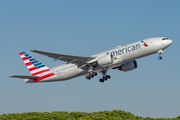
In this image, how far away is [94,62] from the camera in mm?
38406

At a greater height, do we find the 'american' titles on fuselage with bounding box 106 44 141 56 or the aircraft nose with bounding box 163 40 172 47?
the aircraft nose with bounding box 163 40 172 47

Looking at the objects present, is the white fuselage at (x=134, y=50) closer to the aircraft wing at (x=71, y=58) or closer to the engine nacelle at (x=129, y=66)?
the aircraft wing at (x=71, y=58)

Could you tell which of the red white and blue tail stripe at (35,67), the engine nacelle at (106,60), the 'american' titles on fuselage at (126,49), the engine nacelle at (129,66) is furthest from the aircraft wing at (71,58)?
the engine nacelle at (129,66)

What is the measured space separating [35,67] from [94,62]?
1131 centimetres

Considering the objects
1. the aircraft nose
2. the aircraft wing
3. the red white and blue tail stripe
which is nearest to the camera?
the aircraft wing

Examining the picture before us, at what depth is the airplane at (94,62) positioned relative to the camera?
35.8 meters

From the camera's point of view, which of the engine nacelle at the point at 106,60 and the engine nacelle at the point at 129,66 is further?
the engine nacelle at the point at 129,66

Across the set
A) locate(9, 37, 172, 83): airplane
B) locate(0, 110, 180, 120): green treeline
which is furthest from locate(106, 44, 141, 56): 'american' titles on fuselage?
locate(0, 110, 180, 120): green treeline

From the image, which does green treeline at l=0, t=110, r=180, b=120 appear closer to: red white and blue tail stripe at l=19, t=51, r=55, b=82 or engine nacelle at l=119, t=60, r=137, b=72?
engine nacelle at l=119, t=60, r=137, b=72

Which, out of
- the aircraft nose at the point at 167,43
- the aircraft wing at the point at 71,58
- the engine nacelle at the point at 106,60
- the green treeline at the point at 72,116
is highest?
the aircraft nose at the point at 167,43

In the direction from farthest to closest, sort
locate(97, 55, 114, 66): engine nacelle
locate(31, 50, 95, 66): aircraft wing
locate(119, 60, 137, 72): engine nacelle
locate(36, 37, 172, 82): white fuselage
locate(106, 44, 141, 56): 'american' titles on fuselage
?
1. locate(119, 60, 137, 72): engine nacelle
2. locate(97, 55, 114, 66): engine nacelle
3. locate(106, 44, 141, 56): 'american' titles on fuselage
4. locate(36, 37, 172, 82): white fuselage
5. locate(31, 50, 95, 66): aircraft wing

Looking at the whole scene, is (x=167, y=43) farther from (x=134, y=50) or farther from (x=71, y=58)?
(x=71, y=58)

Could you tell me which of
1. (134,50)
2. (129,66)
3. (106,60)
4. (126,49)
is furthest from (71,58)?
(129,66)

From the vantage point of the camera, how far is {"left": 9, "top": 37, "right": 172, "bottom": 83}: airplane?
35781mm
